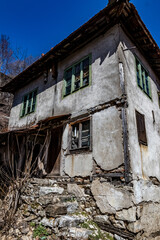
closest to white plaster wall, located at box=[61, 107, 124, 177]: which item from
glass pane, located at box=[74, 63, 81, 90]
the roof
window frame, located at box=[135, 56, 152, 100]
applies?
glass pane, located at box=[74, 63, 81, 90]

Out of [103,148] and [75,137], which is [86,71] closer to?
[75,137]

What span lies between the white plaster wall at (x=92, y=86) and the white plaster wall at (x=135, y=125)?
0.42 m

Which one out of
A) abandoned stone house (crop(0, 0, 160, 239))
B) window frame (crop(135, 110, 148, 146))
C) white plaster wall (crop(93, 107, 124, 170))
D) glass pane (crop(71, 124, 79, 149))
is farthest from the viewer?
glass pane (crop(71, 124, 79, 149))

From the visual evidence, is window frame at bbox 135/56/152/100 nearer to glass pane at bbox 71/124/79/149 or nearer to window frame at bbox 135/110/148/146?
window frame at bbox 135/110/148/146

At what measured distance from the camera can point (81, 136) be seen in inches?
251

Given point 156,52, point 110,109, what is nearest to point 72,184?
point 110,109

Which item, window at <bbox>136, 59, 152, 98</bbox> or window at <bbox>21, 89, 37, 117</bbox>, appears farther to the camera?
window at <bbox>21, 89, 37, 117</bbox>

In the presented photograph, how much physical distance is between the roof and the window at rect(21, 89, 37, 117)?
1700 millimetres

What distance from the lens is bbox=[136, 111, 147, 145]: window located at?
5693 millimetres

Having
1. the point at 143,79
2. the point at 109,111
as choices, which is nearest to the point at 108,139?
the point at 109,111

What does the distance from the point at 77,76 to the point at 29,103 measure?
416cm

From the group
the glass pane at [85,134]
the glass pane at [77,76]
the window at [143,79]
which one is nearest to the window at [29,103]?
the glass pane at [77,76]

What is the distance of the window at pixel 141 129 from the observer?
5693mm

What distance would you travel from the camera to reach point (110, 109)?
5641 millimetres
